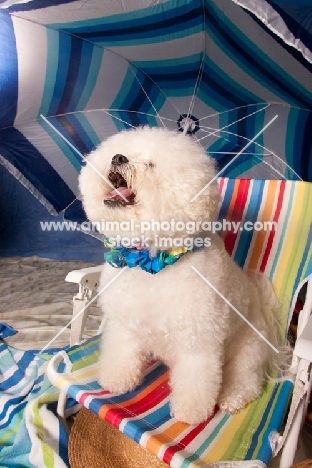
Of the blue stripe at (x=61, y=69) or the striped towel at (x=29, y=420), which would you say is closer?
the striped towel at (x=29, y=420)

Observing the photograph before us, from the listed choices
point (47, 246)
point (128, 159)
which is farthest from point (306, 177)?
point (47, 246)

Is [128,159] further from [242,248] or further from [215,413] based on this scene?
[242,248]

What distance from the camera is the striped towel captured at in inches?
49.2

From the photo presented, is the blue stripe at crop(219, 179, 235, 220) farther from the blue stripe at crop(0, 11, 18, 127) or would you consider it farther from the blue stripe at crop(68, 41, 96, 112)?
the blue stripe at crop(0, 11, 18, 127)

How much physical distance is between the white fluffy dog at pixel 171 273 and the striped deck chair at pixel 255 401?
0.05 m

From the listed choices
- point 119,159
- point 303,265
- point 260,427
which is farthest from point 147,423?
point 303,265

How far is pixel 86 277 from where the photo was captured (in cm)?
140

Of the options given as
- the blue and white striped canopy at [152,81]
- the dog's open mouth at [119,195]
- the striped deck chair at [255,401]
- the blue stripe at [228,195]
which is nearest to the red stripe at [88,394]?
the striped deck chair at [255,401]

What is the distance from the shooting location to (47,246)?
9.86 ft

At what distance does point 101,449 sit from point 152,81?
4.11 feet

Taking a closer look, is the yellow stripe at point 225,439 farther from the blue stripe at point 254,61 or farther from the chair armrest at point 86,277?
the blue stripe at point 254,61

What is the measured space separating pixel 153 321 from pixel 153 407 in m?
0.25

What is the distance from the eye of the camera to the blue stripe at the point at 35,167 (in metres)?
1.52

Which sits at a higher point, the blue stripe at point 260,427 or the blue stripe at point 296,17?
the blue stripe at point 296,17
